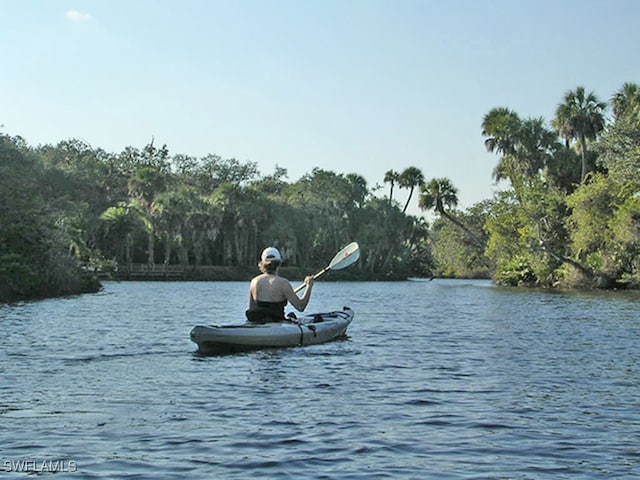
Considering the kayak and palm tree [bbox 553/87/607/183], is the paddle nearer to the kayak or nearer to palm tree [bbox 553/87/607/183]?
the kayak

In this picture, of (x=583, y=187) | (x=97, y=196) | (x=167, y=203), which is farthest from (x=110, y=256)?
(x=583, y=187)

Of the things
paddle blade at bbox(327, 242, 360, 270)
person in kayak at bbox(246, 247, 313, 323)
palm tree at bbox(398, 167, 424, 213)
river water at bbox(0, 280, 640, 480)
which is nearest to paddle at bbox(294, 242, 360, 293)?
paddle blade at bbox(327, 242, 360, 270)

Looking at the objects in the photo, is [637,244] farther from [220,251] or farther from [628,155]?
[220,251]

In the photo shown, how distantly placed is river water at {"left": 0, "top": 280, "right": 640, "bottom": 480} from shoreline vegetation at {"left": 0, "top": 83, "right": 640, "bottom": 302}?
20.5m

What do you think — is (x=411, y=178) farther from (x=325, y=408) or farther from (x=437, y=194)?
(x=325, y=408)

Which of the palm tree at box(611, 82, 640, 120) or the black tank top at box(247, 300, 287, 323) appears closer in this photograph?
the black tank top at box(247, 300, 287, 323)

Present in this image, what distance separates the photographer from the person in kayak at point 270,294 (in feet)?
51.0

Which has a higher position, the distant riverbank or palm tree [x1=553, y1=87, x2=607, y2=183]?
palm tree [x1=553, y1=87, x2=607, y2=183]

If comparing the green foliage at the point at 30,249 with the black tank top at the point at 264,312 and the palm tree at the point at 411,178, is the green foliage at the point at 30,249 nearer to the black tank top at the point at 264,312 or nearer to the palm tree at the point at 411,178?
the black tank top at the point at 264,312

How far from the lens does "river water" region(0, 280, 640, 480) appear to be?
24.0ft

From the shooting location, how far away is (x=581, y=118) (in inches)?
2060

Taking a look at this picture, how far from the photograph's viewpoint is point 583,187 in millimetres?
48156

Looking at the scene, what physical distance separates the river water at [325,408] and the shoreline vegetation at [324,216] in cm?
2045

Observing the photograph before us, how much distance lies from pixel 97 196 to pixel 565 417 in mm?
76387
